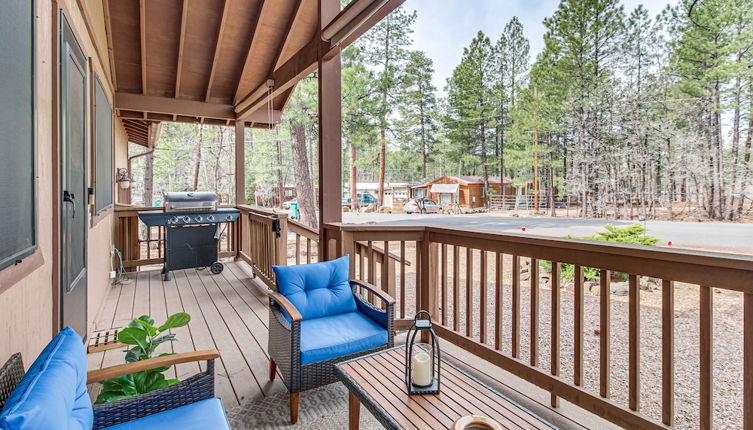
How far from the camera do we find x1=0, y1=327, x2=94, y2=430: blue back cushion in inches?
28.5

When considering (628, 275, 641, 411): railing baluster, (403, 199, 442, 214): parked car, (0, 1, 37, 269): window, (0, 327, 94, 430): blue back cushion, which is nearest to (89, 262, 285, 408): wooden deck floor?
(0, 327, 94, 430): blue back cushion

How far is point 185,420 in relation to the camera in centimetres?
133

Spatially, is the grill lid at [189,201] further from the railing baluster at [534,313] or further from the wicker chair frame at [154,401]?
the railing baluster at [534,313]

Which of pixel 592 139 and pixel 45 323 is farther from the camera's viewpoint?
pixel 592 139

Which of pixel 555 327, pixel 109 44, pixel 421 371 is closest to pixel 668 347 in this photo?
pixel 555 327

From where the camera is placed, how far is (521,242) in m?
2.24

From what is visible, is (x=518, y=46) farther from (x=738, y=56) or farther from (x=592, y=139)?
(x=738, y=56)

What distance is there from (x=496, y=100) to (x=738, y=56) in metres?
3.43

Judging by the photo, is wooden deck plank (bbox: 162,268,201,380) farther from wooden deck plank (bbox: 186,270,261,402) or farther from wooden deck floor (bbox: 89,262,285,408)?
wooden deck plank (bbox: 186,270,261,402)

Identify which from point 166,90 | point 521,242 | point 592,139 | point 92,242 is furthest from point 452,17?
point 92,242

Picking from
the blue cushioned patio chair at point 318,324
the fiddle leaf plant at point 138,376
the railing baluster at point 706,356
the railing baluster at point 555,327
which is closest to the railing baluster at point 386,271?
the blue cushioned patio chair at point 318,324

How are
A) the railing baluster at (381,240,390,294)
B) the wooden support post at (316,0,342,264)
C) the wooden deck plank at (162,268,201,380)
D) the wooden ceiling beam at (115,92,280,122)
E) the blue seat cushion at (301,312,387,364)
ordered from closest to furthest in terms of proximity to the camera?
the blue seat cushion at (301,312,387,364)
the wooden deck plank at (162,268,201,380)
the railing baluster at (381,240,390,294)
the wooden support post at (316,0,342,264)
the wooden ceiling beam at (115,92,280,122)

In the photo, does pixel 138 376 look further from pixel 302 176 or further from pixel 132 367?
pixel 302 176

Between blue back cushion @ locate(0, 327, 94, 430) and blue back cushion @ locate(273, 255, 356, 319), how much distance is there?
1.27 meters
